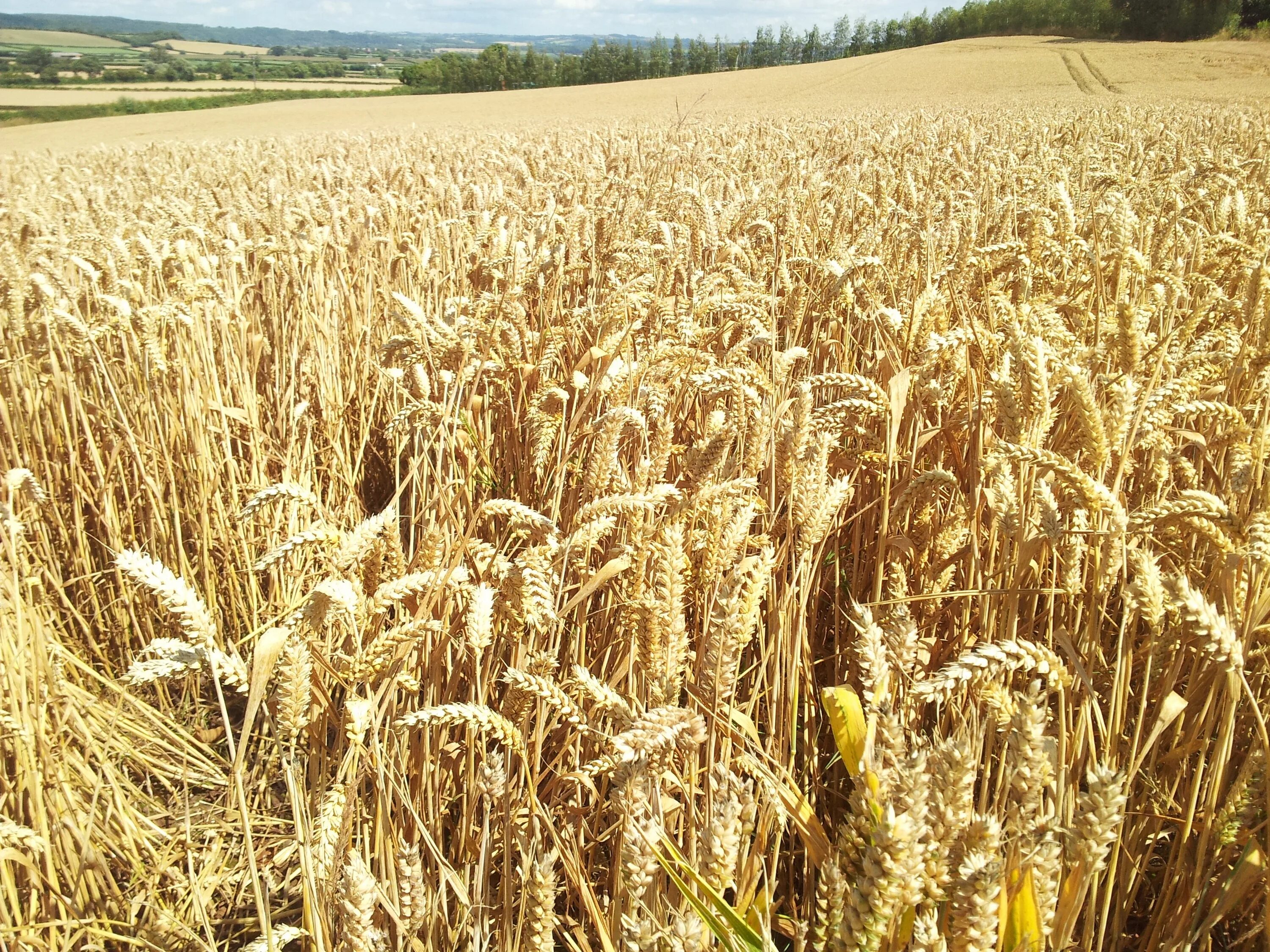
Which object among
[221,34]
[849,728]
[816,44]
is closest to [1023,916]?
[849,728]

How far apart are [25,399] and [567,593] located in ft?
6.03

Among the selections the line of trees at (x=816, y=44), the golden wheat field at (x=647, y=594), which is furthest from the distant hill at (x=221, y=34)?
the golden wheat field at (x=647, y=594)

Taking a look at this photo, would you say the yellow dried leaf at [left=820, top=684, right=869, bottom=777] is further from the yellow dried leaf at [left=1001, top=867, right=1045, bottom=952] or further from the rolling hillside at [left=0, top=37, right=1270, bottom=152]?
the rolling hillside at [left=0, top=37, right=1270, bottom=152]

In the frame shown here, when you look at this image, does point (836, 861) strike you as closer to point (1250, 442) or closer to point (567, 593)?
point (567, 593)

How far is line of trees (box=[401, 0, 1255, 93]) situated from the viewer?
39031mm

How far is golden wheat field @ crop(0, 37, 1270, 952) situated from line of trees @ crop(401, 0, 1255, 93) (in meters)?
37.6

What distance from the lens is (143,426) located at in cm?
225

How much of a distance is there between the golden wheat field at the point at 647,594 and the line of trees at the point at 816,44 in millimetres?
37595

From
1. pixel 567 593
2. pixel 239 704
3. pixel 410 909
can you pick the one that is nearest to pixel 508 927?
pixel 410 909

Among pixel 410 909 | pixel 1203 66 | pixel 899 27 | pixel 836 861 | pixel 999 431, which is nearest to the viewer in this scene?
pixel 836 861

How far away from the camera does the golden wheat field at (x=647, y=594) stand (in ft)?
2.80

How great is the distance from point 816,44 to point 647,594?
3036 inches

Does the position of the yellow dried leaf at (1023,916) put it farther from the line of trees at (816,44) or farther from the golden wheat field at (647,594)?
the line of trees at (816,44)

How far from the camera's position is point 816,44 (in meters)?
67.4
